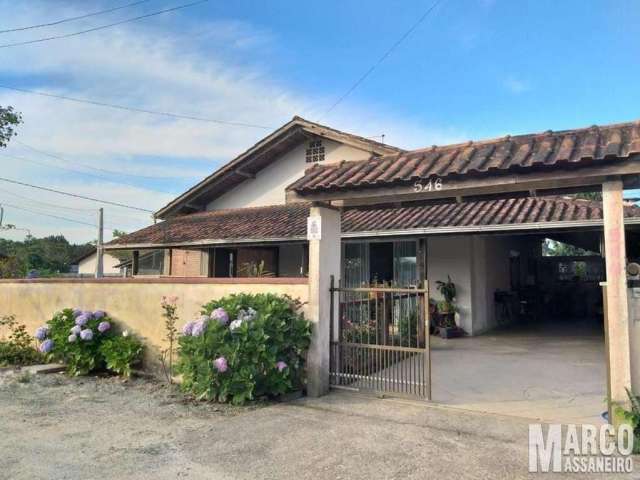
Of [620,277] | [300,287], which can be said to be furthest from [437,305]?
[620,277]

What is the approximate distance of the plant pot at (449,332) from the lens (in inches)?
421

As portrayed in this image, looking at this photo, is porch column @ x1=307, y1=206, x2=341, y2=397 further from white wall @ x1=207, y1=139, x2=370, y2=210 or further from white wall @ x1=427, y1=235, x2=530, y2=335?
white wall @ x1=207, y1=139, x2=370, y2=210

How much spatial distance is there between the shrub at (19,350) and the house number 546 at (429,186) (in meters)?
7.28

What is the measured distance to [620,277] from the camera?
414 cm

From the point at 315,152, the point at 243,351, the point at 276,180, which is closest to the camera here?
the point at 243,351

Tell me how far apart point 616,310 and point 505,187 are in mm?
1534

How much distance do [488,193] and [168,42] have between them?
28.7ft

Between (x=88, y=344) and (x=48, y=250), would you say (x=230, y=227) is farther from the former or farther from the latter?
(x=48, y=250)

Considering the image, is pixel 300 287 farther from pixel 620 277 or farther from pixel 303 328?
pixel 620 277

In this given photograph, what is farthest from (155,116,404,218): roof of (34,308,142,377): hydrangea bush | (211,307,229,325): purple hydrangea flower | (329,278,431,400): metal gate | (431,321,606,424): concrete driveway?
(211,307,229,325): purple hydrangea flower

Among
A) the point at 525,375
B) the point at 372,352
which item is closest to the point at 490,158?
the point at 372,352

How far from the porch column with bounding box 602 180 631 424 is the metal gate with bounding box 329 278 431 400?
1696mm

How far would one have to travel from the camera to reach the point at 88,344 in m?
7.23

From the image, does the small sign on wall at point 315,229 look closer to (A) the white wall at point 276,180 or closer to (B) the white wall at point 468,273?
(B) the white wall at point 468,273
